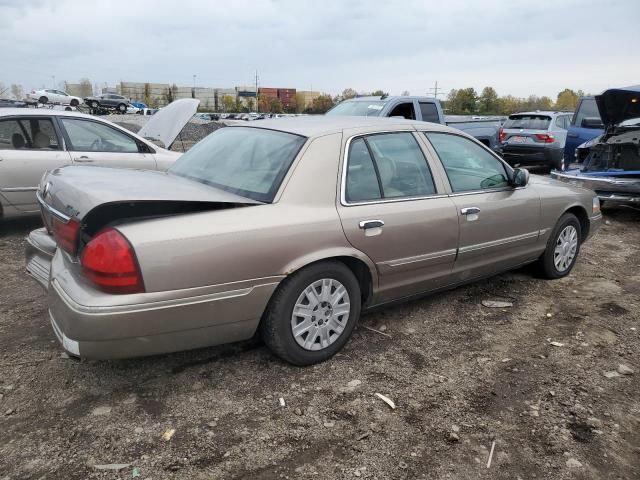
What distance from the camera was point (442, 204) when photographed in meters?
3.69

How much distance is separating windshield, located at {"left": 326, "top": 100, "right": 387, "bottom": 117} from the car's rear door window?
553 cm

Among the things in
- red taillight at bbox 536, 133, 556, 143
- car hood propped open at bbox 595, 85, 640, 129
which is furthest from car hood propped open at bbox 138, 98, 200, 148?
red taillight at bbox 536, 133, 556, 143

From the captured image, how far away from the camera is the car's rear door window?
334 centimetres

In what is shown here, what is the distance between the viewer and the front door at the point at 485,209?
12.7 feet

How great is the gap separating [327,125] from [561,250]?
110 inches

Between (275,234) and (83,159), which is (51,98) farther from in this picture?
(275,234)

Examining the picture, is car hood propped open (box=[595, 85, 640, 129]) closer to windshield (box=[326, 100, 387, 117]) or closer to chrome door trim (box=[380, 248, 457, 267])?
windshield (box=[326, 100, 387, 117])

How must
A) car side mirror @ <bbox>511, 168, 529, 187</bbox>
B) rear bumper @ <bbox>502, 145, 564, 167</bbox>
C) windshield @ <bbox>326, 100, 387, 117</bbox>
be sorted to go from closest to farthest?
car side mirror @ <bbox>511, 168, 529, 187</bbox> → windshield @ <bbox>326, 100, 387, 117</bbox> → rear bumper @ <bbox>502, 145, 564, 167</bbox>

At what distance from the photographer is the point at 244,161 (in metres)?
3.39

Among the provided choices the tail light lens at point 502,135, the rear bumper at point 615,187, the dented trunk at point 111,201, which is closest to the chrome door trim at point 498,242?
the dented trunk at point 111,201

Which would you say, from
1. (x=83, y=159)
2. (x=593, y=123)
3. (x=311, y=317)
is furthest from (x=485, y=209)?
(x=593, y=123)

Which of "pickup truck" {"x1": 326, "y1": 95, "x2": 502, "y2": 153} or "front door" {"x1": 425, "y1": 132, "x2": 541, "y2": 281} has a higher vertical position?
"pickup truck" {"x1": 326, "y1": 95, "x2": 502, "y2": 153}

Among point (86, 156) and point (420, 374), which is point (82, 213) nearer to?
point (420, 374)

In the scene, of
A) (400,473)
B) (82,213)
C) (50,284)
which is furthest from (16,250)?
(400,473)
